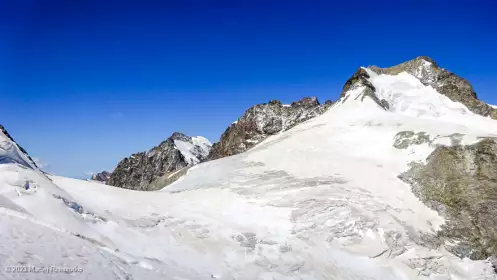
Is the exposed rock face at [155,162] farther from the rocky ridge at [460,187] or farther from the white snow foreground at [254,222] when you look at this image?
the rocky ridge at [460,187]

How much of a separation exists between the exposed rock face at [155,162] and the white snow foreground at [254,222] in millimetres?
74332

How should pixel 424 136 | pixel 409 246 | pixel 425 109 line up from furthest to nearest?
pixel 425 109, pixel 424 136, pixel 409 246

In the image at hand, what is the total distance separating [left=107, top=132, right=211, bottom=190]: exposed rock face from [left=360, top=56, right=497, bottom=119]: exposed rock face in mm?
58952

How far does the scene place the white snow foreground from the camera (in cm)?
1595

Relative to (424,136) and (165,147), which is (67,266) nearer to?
(424,136)

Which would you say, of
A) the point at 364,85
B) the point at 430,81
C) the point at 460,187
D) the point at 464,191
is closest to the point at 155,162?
the point at 364,85

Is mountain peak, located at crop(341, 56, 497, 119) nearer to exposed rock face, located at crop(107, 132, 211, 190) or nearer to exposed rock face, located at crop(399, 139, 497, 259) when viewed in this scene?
exposed rock face, located at crop(399, 139, 497, 259)

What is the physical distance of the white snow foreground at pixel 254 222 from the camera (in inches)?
628

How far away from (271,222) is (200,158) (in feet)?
332

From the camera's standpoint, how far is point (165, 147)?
116 meters

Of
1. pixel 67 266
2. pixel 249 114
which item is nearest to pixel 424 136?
pixel 67 266

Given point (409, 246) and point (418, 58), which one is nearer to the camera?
point (409, 246)

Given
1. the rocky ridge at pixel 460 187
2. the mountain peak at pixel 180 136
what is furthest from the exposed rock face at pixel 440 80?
the mountain peak at pixel 180 136

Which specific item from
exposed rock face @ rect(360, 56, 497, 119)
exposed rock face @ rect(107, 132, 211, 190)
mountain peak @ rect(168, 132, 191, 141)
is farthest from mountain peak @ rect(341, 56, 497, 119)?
mountain peak @ rect(168, 132, 191, 141)
